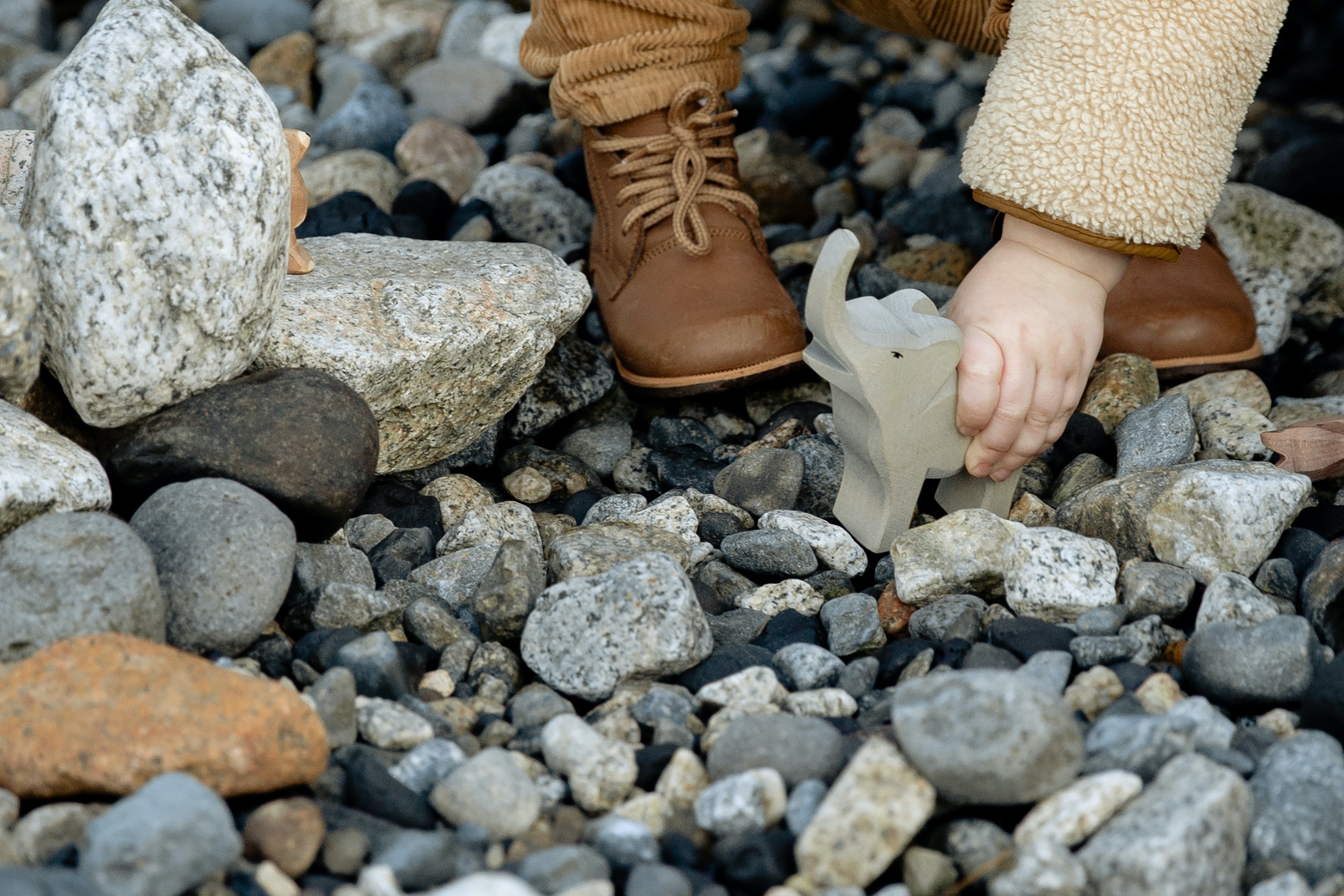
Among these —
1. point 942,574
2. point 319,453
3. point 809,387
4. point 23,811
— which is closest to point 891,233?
point 809,387

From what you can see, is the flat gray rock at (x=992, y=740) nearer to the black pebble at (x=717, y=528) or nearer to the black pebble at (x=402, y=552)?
the black pebble at (x=717, y=528)

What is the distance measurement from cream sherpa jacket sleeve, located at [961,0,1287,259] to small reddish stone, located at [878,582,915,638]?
1.95ft

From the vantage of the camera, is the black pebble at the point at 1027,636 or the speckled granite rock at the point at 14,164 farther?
the speckled granite rock at the point at 14,164

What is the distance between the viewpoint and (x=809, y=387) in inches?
89.0

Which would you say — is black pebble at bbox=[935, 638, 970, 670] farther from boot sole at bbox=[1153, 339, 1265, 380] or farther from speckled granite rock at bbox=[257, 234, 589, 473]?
boot sole at bbox=[1153, 339, 1265, 380]

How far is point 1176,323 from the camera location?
2.18 meters

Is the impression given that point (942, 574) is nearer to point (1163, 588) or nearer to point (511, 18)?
point (1163, 588)

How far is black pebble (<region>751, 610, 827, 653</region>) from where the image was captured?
1521 mm

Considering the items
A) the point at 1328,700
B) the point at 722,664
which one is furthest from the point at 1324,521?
the point at 722,664

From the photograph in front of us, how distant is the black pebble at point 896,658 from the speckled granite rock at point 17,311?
3.55 ft

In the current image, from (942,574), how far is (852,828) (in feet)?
1.87

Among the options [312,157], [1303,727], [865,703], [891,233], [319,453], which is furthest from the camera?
[312,157]

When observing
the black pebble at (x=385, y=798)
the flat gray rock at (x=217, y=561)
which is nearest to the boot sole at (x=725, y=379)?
the flat gray rock at (x=217, y=561)

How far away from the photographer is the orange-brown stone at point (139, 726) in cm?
107
